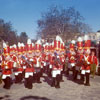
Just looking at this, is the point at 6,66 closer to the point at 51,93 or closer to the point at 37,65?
the point at 37,65

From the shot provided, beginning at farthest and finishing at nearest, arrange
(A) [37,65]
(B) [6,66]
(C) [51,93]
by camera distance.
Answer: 1. (A) [37,65]
2. (B) [6,66]
3. (C) [51,93]

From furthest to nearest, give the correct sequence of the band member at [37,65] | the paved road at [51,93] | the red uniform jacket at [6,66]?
the band member at [37,65] → the red uniform jacket at [6,66] → the paved road at [51,93]

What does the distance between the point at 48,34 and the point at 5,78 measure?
20.6 metres

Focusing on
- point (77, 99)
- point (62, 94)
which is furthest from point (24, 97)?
point (77, 99)

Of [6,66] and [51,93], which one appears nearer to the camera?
[51,93]

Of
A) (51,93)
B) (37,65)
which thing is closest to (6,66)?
(37,65)

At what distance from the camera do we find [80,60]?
9.71m

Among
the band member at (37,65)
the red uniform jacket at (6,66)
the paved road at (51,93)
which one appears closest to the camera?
the paved road at (51,93)

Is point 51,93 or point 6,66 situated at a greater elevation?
point 6,66

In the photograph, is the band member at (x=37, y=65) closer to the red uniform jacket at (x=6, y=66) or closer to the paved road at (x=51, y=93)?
the paved road at (x=51, y=93)

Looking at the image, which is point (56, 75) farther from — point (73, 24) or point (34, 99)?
point (73, 24)

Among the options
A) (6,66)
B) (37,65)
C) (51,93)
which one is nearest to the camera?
(51,93)

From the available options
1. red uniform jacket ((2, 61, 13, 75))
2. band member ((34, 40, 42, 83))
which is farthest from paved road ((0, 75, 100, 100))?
band member ((34, 40, 42, 83))

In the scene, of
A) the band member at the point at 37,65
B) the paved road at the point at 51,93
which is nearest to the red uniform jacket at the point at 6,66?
the paved road at the point at 51,93
